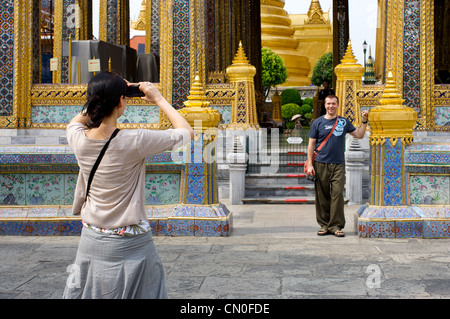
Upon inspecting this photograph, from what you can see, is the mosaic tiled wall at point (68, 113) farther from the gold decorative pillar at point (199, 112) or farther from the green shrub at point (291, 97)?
the green shrub at point (291, 97)

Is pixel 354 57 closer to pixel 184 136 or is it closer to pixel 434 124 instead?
pixel 434 124

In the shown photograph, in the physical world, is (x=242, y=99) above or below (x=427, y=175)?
above

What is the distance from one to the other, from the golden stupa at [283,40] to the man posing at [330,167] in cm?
3559

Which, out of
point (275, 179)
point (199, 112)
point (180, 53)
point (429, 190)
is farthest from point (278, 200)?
point (180, 53)

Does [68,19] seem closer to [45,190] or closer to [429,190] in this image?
[45,190]

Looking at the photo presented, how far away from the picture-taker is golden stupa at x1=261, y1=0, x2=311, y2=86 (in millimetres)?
43531

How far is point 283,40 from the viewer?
44.9 m

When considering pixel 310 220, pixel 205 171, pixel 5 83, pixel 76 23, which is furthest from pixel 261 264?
pixel 76 23

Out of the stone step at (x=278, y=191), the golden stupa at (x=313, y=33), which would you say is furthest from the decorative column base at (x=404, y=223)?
the golden stupa at (x=313, y=33)

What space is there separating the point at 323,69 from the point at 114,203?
125ft

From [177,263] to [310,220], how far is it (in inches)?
136

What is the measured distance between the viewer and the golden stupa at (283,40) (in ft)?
143

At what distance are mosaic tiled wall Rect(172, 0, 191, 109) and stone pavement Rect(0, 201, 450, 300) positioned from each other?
5.37 meters

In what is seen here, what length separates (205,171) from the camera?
27.3 feet
